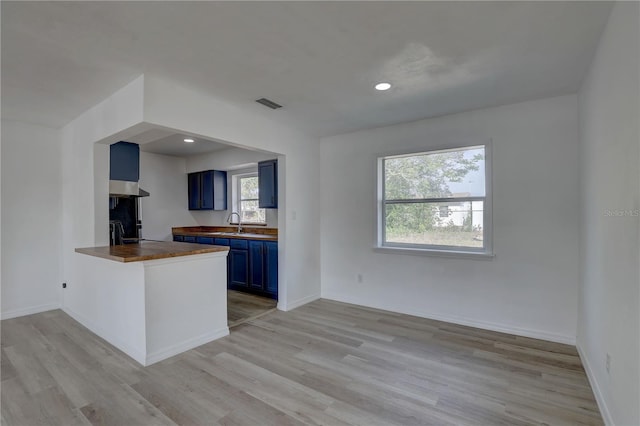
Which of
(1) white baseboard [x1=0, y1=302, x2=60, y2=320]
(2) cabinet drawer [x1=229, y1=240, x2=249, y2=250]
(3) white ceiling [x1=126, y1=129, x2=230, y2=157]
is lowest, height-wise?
(1) white baseboard [x1=0, y1=302, x2=60, y2=320]

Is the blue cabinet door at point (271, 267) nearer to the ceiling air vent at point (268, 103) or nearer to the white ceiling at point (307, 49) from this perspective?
the ceiling air vent at point (268, 103)

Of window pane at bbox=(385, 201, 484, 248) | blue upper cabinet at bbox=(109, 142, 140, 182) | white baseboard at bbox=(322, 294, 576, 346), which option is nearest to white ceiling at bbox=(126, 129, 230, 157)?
blue upper cabinet at bbox=(109, 142, 140, 182)

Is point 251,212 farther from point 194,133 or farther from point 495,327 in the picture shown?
point 495,327

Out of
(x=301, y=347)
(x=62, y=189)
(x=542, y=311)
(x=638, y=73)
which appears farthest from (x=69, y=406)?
(x=542, y=311)

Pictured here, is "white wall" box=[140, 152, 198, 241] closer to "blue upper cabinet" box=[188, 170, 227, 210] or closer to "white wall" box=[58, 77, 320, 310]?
"blue upper cabinet" box=[188, 170, 227, 210]

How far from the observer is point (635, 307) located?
1.38 meters

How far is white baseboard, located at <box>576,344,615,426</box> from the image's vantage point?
1.80 metres

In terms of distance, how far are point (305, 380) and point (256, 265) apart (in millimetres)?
2582

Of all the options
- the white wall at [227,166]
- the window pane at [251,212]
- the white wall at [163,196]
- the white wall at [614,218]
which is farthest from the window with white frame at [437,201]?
the white wall at [163,196]

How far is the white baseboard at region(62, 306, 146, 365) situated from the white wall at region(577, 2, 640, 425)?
3.23 m

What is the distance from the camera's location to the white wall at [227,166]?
536cm

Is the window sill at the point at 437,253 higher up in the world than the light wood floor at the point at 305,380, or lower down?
higher up

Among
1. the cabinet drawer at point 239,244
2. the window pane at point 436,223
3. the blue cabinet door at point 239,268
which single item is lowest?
the blue cabinet door at point 239,268

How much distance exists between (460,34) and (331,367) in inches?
104
